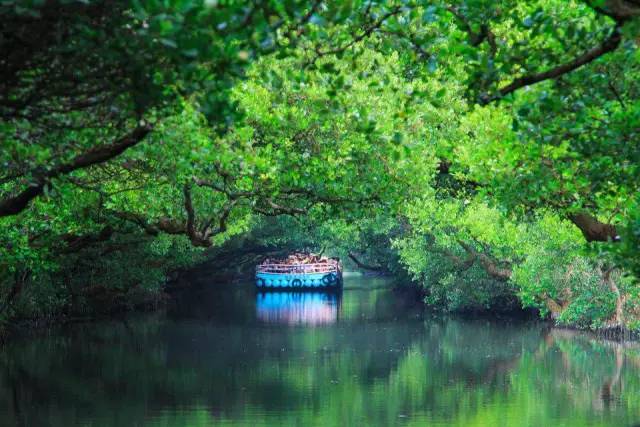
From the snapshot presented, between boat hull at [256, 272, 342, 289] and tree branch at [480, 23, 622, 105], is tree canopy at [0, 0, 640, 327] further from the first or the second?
boat hull at [256, 272, 342, 289]

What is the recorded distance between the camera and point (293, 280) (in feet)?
210

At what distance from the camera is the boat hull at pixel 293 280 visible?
62875mm

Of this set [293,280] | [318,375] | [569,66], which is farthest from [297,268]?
[569,66]

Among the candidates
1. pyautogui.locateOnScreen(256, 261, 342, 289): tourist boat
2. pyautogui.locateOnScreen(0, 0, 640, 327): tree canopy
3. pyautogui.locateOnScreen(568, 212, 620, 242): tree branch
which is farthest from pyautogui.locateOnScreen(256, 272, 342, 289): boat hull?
pyautogui.locateOnScreen(568, 212, 620, 242): tree branch

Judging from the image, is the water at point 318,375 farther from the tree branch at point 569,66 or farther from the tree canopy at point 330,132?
the tree branch at point 569,66

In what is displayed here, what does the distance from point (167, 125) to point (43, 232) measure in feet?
41.0

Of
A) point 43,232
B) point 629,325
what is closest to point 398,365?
point 629,325

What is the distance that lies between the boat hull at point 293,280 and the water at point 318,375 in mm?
23755

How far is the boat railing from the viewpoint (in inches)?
2527

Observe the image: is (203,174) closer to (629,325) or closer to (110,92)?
(110,92)

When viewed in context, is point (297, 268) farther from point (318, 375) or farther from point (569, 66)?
point (569, 66)

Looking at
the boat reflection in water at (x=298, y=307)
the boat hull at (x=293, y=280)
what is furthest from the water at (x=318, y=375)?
the boat hull at (x=293, y=280)

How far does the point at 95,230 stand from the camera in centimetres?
2420

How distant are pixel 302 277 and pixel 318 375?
130ft
